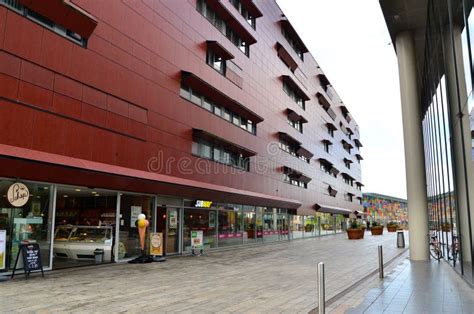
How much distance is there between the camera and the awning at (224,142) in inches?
794

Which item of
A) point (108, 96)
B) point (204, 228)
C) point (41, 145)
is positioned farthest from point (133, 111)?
point (204, 228)

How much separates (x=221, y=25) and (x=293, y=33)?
15.2 meters

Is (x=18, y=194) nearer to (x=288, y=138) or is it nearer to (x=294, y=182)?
(x=288, y=138)

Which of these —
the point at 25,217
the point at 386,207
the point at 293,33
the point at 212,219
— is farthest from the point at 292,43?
the point at 386,207

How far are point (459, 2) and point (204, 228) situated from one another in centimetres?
1522

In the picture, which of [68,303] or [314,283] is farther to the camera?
[314,283]

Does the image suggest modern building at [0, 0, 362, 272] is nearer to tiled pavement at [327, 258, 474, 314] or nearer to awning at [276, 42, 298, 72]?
awning at [276, 42, 298, 72]

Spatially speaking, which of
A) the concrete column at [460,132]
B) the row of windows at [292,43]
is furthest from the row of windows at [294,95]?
the concrete column at [460,132]

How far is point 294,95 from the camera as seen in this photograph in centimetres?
3800

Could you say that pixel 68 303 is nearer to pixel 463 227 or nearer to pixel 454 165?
pixel 463 227

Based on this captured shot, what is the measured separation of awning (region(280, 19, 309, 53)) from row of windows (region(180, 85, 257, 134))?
12344mm

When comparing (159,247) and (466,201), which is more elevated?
(466,201)

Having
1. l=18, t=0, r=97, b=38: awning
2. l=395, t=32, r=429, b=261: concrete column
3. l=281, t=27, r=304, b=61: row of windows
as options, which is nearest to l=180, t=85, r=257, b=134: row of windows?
l=18, t=0, r=97, b=38: awning

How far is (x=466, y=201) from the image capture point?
1123 centimetres
